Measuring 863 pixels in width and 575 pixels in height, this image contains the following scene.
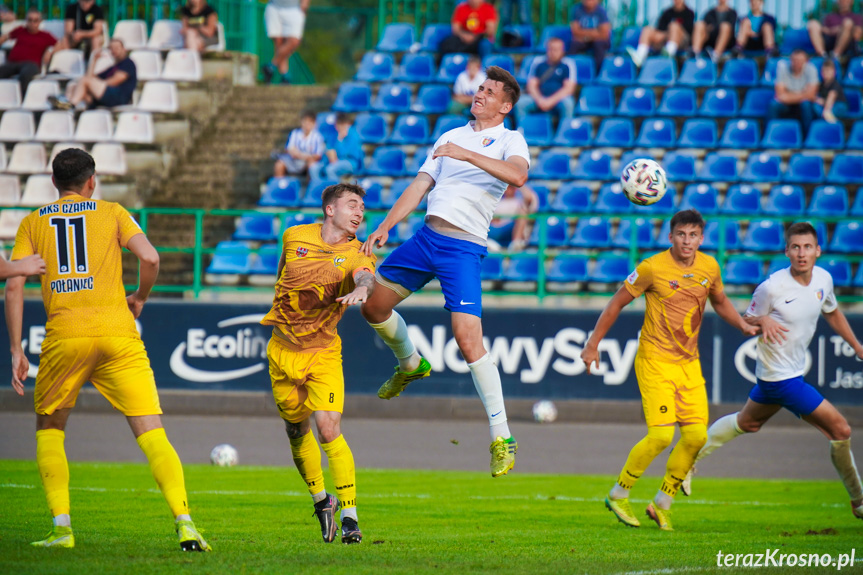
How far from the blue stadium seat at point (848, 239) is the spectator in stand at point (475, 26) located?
7.36m

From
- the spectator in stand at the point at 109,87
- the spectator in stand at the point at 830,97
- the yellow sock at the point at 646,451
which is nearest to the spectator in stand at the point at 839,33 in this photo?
the spectator in stand at the point at 830,97

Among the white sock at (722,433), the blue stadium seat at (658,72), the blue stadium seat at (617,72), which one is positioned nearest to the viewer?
the white sock at (722,433)

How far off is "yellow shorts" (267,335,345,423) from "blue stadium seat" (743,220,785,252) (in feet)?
37.3

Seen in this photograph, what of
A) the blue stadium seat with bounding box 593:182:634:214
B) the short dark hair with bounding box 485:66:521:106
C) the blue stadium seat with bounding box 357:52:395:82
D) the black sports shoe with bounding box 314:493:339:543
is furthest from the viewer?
the blue stadium seat with bounding box 357:52:395:82

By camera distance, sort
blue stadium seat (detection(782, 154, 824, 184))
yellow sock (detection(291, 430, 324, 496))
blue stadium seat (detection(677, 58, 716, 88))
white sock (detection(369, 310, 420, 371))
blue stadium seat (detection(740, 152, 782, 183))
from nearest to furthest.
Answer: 1. yellow sock (detection(291, 430, 324, 496))
2. white sock (detection(369, 310, 420, 371))
3. blue stadium seat (detection(782, 154, 824, 184))
4. blue stadium seat (detection(740, 152, 782, 183))
5. blue stadium seat (detection(677, 58, 716, 88))

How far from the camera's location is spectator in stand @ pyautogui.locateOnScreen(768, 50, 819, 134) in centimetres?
1856

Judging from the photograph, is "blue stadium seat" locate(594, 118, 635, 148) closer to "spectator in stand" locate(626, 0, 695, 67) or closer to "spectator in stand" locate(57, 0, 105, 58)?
"spectator in stand" locate(626, 0, 695, 67)

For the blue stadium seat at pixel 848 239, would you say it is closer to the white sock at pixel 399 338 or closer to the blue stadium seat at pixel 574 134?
the blue stadium seat at pixel 574 134

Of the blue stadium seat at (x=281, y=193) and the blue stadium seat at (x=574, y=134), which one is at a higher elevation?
the blue stadium seat at (x=574, y=134)

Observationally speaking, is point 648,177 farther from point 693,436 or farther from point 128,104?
point 128,104

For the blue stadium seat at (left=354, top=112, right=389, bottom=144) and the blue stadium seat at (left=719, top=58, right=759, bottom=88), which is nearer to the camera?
the blue stadium seat at (left=719, top=58, right=759, bottom=88)

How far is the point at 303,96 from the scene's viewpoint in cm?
2334

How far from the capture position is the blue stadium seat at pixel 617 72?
20.3 meters

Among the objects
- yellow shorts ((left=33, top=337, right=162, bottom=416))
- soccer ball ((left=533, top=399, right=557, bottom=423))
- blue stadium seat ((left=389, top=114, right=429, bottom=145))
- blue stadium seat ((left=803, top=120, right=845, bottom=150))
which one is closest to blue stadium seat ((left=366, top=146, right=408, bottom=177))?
blue stadium seat ((left=389, top=114, right=429, bottom=145))
